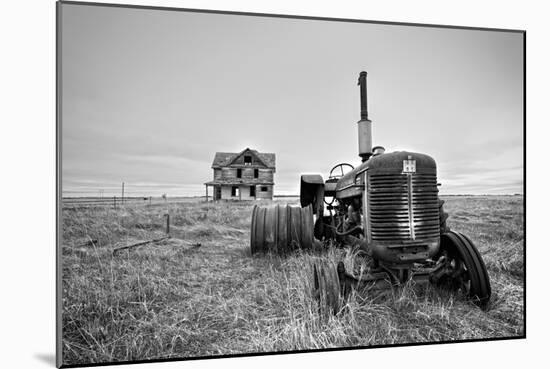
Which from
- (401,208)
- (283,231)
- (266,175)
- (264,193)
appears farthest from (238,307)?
(264,193)

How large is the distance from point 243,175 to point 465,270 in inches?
109

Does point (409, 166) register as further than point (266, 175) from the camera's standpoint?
No

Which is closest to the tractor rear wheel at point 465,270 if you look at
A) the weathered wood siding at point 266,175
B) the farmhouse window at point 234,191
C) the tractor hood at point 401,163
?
the tractor hood at point 401,163

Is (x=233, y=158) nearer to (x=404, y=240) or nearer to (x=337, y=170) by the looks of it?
(x=337, y=170)

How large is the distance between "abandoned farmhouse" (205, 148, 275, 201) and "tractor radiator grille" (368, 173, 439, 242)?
47.4 inches

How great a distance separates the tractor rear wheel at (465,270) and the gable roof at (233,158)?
1.75m

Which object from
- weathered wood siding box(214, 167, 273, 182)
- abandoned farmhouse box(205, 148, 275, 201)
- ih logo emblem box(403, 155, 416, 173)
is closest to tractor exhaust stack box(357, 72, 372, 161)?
→ ih logo emblem box(403, 155, 416, 173)

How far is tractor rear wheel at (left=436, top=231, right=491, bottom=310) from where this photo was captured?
2.15 metres

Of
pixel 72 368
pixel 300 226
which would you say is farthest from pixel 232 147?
pixel 72 368

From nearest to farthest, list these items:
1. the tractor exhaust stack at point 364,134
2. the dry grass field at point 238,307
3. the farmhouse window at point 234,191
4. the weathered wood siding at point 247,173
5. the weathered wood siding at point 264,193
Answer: the dry grass field at point 238,307
the tractor exhaust stack at point 364,134
the weathered wood siding at point 247,173
the weathered wood siding at point 264,193
the farmhouse window at point 234,191

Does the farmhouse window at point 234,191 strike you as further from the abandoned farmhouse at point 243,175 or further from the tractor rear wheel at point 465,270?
the tractor rear wheel at point 465,270

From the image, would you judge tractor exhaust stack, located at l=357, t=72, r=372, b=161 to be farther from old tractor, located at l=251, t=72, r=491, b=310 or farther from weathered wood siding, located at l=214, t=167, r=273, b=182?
weathered wood siding, located at l=214, t=167, r=273, b=182

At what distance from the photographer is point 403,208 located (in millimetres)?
2127

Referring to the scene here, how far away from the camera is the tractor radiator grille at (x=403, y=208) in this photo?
2.12 metres
